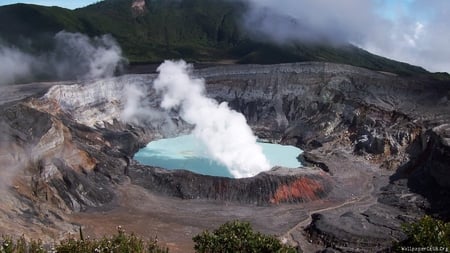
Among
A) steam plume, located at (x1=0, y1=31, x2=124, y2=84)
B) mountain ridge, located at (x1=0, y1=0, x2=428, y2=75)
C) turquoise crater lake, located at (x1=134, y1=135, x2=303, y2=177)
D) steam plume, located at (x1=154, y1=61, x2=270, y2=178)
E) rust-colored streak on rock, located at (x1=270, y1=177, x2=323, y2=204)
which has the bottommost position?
rust-colored streak on rock, located at (x1=270, y1=177, x2=323, y2=204)

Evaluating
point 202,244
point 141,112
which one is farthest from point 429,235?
point 141,112

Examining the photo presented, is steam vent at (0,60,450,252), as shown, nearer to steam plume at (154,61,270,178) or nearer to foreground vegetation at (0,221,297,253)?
steam plume at (154,61,270,178)

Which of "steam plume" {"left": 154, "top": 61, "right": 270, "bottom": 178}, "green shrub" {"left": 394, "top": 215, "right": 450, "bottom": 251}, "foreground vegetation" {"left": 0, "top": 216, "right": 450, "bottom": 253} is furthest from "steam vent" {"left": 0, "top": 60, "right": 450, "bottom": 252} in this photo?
"green shrub" {"left": 394, "top": 215, "right": 450, "bottom": 251}

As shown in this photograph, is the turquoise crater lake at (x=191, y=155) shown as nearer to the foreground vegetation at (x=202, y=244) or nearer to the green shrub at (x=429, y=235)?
the foreground vegetation at (x=202, y=244)

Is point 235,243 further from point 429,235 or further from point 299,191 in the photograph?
point 299,191

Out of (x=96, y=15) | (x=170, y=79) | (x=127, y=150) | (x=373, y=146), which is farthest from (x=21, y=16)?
(x=373, y=146)

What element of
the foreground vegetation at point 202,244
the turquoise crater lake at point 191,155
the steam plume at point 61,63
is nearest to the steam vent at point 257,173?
the turquoise crater lake at point 191,155
